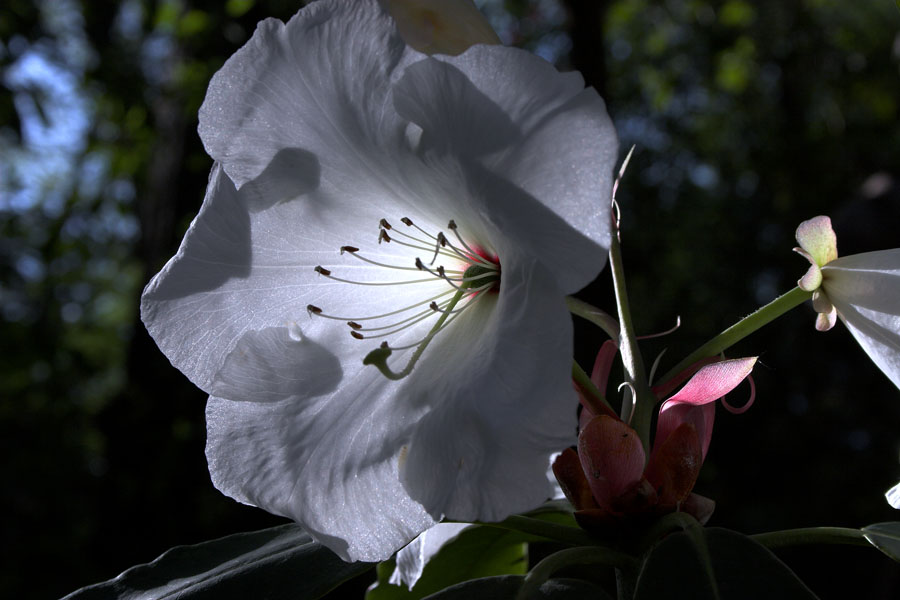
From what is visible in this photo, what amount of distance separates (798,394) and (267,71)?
4.94 meters

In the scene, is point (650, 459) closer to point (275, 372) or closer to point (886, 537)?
point (886, 537)

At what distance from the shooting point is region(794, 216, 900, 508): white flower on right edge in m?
0.65

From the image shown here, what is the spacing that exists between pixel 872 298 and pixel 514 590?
363mm

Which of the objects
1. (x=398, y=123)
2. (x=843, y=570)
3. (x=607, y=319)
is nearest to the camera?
(x=398, y=123)

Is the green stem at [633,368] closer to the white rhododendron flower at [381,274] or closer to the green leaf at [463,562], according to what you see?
the white rhododendron flower at [381,274]

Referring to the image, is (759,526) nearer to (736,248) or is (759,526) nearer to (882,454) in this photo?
(882,454)

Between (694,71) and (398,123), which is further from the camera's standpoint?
(694,71)

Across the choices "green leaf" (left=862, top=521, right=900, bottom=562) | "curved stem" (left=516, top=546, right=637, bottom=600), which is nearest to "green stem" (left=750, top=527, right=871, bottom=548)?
"green leaf" (left=862, top=521, right=900, bottom=562)

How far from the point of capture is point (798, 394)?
16.4 ft

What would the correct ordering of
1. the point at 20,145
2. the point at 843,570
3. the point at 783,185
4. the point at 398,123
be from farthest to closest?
the point at 783,185, the point at 843,570, the point at 20,145, the point at 398,123

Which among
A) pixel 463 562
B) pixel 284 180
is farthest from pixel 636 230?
pixel 284 180

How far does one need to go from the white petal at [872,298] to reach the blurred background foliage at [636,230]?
5.12ft

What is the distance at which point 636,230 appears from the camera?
645 centimetres

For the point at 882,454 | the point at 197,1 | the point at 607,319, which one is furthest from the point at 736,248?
the point at 607,319
